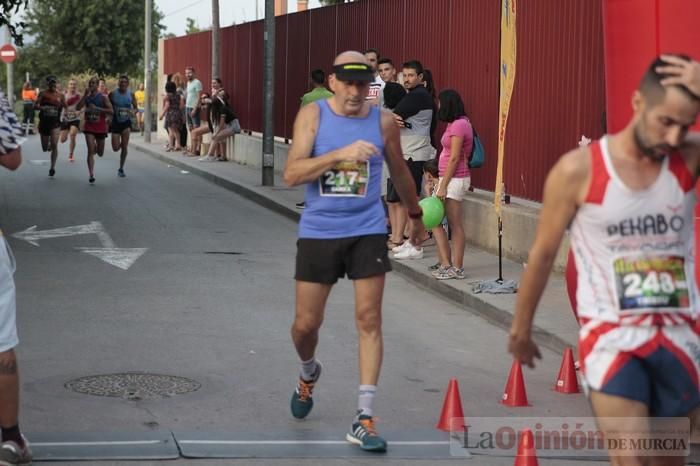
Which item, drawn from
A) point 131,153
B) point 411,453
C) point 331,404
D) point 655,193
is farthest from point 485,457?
point 131,153

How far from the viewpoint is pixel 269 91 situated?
899 inches

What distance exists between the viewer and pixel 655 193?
452 centimetres

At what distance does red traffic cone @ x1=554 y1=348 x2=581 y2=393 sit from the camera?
27.2 feet

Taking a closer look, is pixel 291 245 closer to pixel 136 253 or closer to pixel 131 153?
pixel 136 253

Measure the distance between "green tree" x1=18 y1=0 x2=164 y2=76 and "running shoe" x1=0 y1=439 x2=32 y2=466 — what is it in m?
70.0

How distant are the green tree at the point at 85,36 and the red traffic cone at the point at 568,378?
68.4 metres

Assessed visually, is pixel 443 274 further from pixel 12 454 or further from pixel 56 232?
pixel 12 454

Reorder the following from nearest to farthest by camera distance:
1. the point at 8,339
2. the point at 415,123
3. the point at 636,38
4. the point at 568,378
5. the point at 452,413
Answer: the point at 8,339 → the point at 452,413 → the point at 636,38 → the point at 568,378 → the point at 415,123

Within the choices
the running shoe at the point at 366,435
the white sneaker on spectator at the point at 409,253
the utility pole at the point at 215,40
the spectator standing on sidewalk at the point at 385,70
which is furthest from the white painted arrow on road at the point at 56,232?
the utility pole at the point at 215,40

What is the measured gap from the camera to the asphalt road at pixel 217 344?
7371mm

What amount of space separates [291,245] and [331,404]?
8.09 meters

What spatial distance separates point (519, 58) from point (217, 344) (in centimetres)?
640

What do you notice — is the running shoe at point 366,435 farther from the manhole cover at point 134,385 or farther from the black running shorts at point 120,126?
the black running shorts at point 120,126

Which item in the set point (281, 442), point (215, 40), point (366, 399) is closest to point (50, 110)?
point (215, 40)
